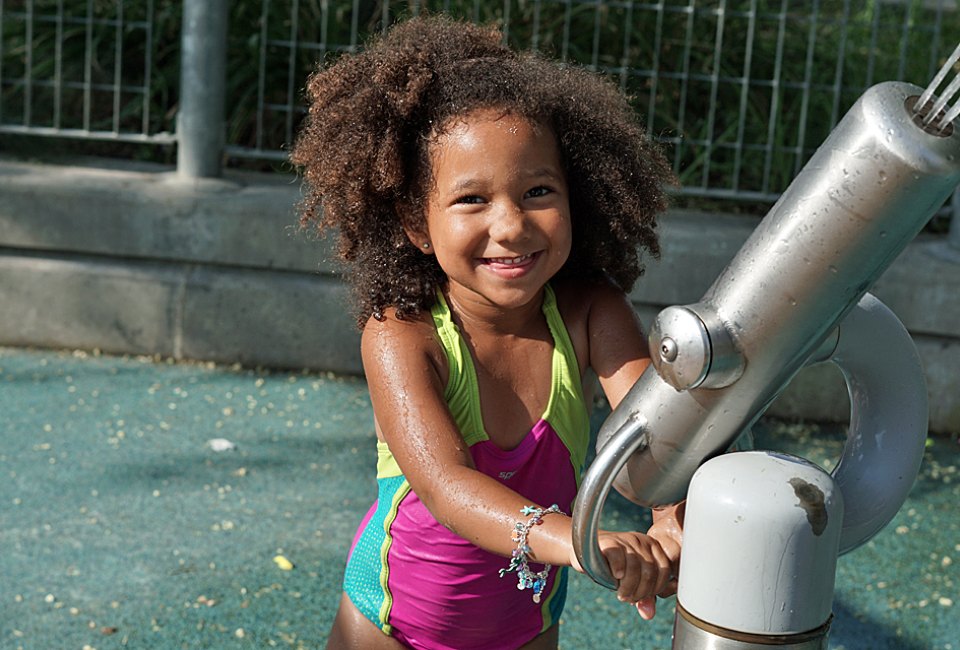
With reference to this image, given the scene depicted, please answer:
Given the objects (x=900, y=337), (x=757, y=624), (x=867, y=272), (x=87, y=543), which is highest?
(x=867, y=272)

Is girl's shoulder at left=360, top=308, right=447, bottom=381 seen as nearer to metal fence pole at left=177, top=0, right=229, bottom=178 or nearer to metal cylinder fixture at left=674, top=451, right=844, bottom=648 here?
metal cylinder fixture at left=674, top=451, right=844, bottom=648

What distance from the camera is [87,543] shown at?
320cm

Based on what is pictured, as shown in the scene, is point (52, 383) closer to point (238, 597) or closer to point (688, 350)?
point (238, 597)

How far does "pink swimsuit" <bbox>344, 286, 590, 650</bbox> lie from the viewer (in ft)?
6.43

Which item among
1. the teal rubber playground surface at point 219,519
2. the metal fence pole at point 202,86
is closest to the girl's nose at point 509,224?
the teal rubber playground surface at point 219,519

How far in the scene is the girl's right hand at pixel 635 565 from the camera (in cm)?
128

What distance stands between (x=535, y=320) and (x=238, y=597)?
128cm

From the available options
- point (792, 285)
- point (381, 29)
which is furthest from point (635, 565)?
point (381, 29)

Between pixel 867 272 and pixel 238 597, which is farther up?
pixel 867 272

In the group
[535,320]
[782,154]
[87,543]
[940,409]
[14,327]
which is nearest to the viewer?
[535,320]

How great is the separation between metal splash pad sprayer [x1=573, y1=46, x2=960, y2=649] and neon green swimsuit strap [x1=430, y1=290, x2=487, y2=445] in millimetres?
671

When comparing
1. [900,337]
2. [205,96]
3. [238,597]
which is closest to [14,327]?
[205,96]

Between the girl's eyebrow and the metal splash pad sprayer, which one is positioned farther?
the girl's eyebrow

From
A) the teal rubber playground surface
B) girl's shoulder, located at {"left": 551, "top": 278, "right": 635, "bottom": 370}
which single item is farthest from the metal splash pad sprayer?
the teal rubber playground surface
